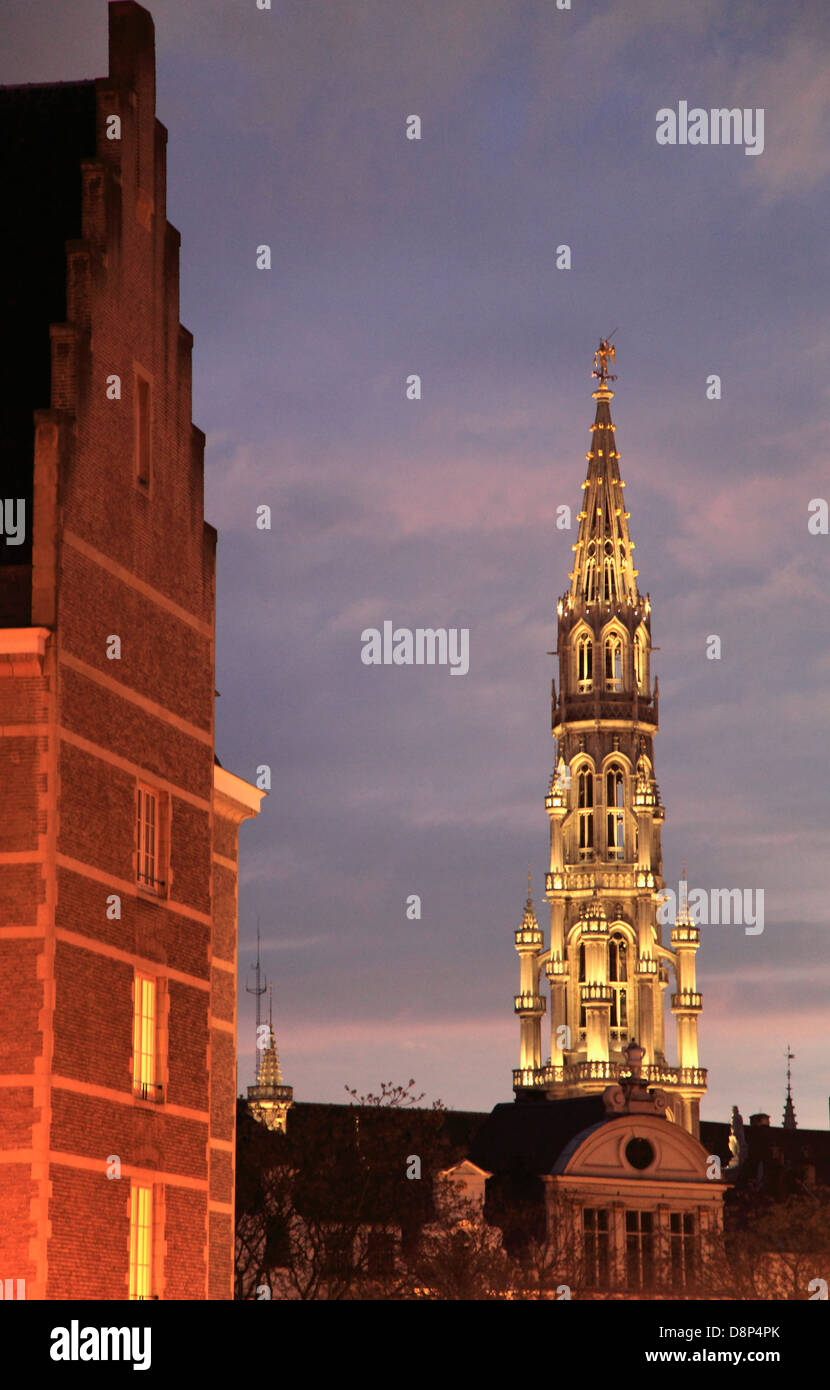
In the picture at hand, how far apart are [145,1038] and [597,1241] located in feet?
263

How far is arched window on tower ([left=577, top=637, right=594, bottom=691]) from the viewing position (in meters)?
192

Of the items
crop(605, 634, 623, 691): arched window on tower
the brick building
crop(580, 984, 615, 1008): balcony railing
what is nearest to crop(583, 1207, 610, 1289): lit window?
crop(580, 984, 615, 1008): balcony railing

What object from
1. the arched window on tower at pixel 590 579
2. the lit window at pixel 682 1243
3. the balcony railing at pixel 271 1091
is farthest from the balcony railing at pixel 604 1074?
the lit window at pixel 682 1243

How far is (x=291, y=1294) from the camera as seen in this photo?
316 feet

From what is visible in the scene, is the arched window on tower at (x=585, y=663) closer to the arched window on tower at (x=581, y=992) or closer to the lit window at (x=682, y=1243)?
the arched window on tower at (x=581, y=992)

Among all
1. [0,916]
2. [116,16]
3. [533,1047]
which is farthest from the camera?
[533,1047]

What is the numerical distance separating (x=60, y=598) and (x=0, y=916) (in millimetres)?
5460

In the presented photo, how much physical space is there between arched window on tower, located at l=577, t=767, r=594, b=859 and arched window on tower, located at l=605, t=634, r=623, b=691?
6549 mm

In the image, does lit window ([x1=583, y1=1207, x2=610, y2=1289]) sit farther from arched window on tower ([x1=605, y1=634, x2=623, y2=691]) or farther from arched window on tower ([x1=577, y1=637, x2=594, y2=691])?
arched window on tower ([x1=577, y1=637, x2=594, y2=691])

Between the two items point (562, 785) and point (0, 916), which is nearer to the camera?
point (0, 916)

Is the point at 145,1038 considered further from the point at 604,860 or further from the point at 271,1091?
the point at 604,860
